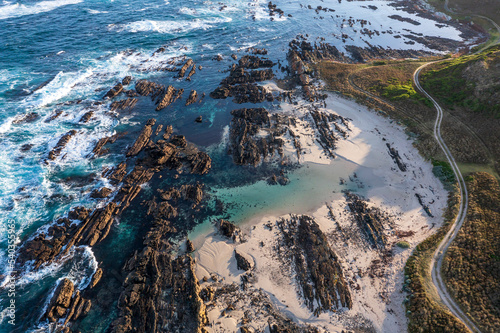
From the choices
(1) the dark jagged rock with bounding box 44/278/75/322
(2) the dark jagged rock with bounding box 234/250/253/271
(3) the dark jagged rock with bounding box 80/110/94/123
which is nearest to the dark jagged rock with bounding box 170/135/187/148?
(3) the dark jagged rock with bounding box 80/110/94/123

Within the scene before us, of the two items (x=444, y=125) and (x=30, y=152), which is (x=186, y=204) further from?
(x=444, y=125)

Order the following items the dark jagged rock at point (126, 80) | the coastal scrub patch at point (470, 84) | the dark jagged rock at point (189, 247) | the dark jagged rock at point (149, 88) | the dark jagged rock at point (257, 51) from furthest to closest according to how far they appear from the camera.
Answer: the dark jagged rock at point (257, 51) < the dark jagged rock at point (126, 80) < the dark jagged rock at point (149, 88) < the coastal scrub patch at point (470, 84) < the dark jagged rock at point (189, 247)

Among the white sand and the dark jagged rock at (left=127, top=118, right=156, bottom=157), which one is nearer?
the white sand

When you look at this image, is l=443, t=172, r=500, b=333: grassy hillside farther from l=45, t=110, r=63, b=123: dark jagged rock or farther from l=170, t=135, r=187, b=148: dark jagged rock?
l=45, t=110, r=63, b=123: dark jagged rock

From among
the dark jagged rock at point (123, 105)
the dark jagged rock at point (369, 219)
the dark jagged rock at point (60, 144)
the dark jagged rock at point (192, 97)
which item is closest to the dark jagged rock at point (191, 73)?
the dark jagged rock at point (192, 97)

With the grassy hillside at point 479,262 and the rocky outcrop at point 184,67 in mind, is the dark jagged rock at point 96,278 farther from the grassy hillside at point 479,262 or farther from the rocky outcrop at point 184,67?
the rocky outcrop at point 184,67

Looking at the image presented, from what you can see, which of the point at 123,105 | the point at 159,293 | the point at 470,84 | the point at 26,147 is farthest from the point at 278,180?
the point at 470,84

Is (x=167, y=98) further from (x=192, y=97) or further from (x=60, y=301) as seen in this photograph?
(x=60, y=301)
